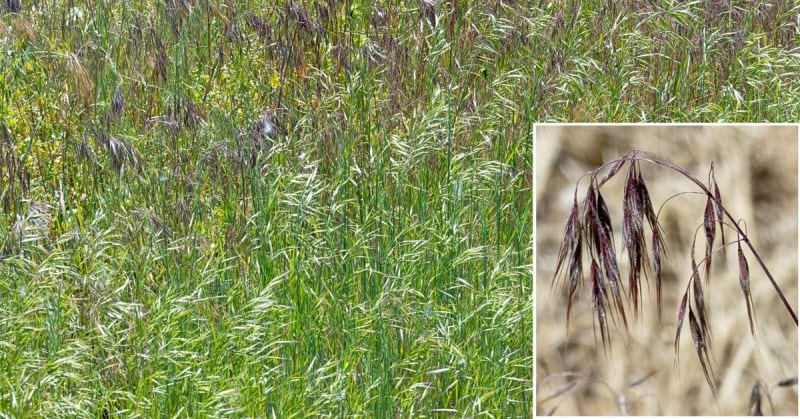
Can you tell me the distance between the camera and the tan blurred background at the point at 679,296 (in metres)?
2.31

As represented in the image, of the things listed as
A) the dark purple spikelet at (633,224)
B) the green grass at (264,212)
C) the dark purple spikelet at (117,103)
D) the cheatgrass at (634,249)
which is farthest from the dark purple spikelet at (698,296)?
the dark purple spikelet at (117,103)

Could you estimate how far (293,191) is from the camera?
3.33 m

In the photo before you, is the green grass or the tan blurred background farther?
the green grass

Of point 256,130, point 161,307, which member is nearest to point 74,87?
point 256,130

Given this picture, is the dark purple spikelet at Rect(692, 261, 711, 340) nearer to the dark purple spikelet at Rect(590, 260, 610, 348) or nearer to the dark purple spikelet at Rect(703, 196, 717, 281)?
the dark purple spikelet at Rect(703, 196, 717, 281)

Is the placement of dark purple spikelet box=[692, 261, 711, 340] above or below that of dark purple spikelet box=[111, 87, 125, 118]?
below

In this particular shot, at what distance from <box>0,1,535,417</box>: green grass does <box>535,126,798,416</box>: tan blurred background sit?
1.35 feet

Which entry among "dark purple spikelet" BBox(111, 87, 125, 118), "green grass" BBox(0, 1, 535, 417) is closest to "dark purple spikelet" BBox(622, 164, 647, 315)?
"green grass" BBox(0, 1, 535, 417)

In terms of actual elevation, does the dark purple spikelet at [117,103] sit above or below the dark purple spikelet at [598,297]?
above

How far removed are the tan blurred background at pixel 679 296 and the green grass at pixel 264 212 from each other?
1.35ft

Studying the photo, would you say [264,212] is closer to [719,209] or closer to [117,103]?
[117,103]

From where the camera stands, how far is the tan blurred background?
231cm

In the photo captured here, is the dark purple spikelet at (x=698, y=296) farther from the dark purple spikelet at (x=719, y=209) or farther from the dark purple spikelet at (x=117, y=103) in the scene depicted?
the dark purple spikelet at (x=117, y=103)

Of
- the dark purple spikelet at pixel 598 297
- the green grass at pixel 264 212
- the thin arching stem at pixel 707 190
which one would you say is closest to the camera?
the thin arching stem at pixel 707 190
